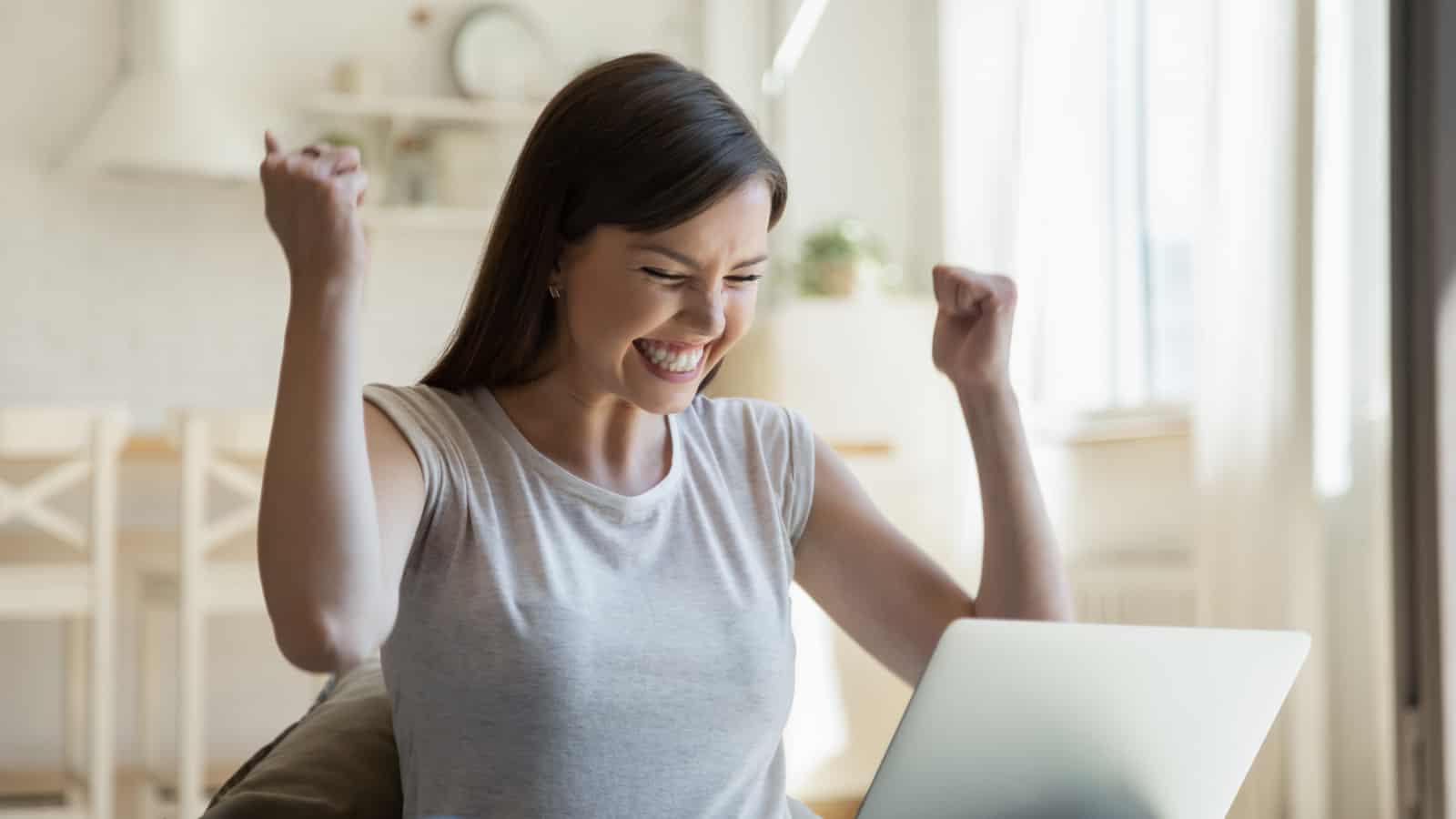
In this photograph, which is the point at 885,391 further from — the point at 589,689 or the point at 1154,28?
the point at 589,689

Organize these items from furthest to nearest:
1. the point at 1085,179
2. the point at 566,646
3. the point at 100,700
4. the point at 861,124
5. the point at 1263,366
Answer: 1. the point at 861,124
2. the point at 1085,179
3. the point at 100,700
4. the point at 1263,366
5. the point at 566,646

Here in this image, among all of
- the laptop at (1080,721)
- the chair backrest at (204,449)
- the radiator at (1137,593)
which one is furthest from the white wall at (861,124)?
the laptop at (1080,721)

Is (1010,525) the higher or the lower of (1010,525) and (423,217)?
the lower

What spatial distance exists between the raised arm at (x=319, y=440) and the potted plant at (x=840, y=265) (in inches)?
135

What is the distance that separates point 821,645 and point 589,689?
7.16 ft

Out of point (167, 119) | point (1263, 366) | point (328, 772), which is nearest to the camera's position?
point (328, 772)

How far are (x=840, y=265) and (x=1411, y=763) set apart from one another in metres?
2.26

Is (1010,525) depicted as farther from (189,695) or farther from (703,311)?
(189,695)

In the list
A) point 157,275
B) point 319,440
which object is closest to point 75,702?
point 157,275

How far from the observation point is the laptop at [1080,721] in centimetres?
93

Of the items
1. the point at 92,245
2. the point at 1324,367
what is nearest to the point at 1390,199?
the point at 1324,367

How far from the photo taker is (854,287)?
14.2 ft

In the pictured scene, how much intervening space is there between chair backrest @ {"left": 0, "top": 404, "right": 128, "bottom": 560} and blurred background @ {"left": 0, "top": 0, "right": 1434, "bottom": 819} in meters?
0.01

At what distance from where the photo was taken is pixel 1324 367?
113 inches
